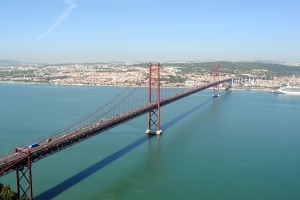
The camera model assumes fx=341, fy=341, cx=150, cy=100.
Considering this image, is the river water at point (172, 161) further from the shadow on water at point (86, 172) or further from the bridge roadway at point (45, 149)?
the bridge roadway at point (45, 149)

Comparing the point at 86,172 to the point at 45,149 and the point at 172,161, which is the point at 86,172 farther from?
the point at 172,161

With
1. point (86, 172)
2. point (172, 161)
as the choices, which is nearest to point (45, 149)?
point (86, 172)

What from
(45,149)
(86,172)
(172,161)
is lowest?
(172,161)

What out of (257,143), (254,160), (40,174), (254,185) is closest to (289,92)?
(257,143)

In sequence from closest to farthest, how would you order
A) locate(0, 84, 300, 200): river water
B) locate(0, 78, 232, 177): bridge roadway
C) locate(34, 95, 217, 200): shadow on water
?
locate(0, 78, 232, 177): bridge roadway, locate(34, 95, 217, 200): shadow on water, locate(0, 84, 300, 200): river water

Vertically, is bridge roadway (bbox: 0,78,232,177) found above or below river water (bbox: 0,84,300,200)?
above

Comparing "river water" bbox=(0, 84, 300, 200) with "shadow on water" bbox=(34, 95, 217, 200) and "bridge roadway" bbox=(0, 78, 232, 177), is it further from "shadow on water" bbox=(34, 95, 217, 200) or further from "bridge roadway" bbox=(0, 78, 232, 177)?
"bridge roadway" bbox=(0, 78, 232, 177)

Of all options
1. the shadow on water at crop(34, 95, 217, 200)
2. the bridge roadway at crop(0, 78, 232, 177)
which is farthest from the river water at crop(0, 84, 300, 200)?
the bridge roadway at crop(0, 78, 232, 177)

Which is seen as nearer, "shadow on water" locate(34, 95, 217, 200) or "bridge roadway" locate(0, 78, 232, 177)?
"bridge roadway" locate(0, 78, 232, 177)
